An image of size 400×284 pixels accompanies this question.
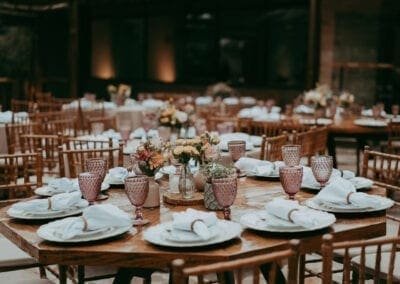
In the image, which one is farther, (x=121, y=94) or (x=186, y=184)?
(x=121, y=94)

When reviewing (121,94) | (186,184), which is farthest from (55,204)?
(121,94)

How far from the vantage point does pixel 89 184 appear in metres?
2.66

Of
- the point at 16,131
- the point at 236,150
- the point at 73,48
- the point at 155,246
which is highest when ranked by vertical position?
the point at 73,48

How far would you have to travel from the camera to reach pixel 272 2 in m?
10.9

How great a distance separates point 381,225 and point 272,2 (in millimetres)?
8732

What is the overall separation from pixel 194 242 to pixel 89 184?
2.00 ft

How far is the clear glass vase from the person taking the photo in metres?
2.94

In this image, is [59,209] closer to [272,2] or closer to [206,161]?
[206,161]

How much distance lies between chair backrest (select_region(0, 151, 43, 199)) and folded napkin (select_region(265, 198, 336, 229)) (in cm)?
149

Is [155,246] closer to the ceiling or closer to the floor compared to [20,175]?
closer to the ceiling

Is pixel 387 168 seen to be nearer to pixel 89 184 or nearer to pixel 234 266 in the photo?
pixel 89 184

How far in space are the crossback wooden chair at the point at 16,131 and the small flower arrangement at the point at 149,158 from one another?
305cm

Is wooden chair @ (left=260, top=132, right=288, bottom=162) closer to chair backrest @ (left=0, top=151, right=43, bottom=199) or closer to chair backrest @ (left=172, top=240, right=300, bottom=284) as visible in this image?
chair backrest @ (left=0, top=151, right=43, bottom=199)

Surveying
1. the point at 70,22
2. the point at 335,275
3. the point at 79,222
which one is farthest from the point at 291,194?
the point at 70,22
